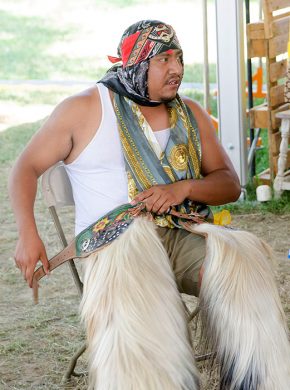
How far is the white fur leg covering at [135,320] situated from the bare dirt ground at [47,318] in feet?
1.31

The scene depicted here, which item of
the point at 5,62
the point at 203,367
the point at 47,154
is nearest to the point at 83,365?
the point at 203,367

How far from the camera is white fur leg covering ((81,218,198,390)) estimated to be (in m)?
2.69

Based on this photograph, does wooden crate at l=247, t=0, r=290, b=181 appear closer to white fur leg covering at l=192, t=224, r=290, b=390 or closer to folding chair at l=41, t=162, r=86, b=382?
folding chair at l=41, t=162, r=86, b=382

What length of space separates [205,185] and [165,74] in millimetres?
432

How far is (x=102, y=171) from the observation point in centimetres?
323

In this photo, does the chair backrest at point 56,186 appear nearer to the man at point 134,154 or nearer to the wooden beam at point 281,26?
the man at point 134,154

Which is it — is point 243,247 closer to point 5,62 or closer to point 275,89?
point 275,89

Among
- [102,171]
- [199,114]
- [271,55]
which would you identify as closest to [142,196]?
[102,171]

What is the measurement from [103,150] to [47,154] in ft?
0.66

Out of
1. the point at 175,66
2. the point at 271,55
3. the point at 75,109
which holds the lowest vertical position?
the point at 271,55

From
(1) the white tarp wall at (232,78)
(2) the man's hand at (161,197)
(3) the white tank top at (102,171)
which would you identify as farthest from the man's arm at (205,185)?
(1) the white tarp wall at (232,78)

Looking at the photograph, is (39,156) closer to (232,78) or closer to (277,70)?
(232,78)

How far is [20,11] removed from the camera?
45.4 ft

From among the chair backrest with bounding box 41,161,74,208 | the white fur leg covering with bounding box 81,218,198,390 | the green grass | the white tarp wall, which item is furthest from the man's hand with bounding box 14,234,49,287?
the green grass
